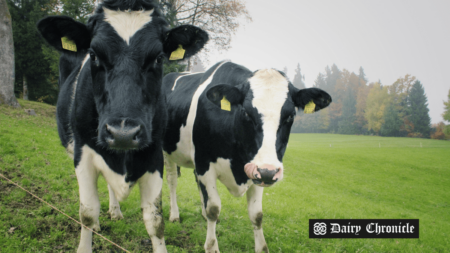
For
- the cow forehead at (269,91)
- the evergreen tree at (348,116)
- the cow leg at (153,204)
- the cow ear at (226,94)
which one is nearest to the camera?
the cow leg at (153,204)

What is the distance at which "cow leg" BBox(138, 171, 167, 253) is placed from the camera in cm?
278

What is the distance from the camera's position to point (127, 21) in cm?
234

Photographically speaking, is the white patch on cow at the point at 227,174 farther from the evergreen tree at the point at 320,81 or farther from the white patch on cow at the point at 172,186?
the evergreen tree at the point at 320,81

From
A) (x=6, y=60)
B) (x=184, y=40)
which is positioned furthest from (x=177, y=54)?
(x=6, y=60)

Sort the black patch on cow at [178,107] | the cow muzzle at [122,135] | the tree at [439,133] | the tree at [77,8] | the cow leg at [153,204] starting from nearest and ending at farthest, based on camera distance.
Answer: the cow muzzle at [122,135] → the cow leg at [153,204] → the black patch on cow at [178,107] → the tree at [77,8] → the tree at [439,133]

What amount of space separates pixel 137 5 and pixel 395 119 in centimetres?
6450

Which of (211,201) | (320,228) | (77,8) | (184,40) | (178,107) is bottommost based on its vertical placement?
(320,228)

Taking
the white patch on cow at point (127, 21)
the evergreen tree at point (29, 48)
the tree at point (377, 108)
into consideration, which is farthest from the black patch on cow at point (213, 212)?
the tree at point (377, 108)

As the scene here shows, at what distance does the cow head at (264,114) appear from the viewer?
2.65m

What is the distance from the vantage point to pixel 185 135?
3969 millimetres

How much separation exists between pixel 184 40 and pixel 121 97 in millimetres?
1077

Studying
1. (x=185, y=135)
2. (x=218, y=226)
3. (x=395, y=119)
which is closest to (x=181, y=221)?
(x=218, y=226)

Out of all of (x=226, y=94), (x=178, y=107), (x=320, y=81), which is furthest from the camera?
(x=320, y=81)

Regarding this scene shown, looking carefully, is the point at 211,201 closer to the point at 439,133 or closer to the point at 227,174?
the point at 227,174
